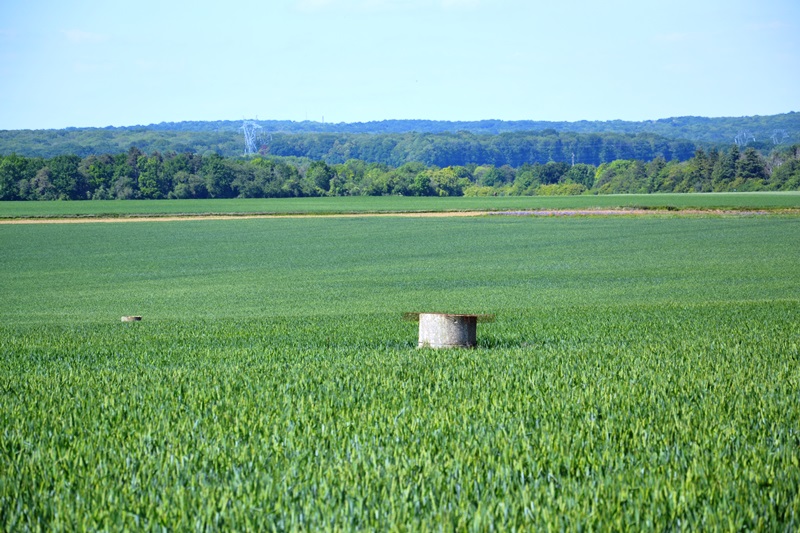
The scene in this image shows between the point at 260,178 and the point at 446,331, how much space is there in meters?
129

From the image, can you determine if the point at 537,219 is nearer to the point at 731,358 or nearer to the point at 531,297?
the point at 531,297

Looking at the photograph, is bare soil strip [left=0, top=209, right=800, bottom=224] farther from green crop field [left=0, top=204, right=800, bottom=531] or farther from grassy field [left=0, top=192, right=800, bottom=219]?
green crop field [left=0, top=204, right=800, bottom=531]

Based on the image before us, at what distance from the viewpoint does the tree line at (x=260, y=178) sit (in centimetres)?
12825

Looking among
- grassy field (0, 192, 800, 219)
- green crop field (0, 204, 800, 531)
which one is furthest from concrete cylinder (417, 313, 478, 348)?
grassy field (0, 192, 800, 219)

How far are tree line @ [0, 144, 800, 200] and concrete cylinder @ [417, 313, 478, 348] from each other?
400 ft

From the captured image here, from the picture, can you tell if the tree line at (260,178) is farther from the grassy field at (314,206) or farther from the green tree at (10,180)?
the grassy field at (314,206)

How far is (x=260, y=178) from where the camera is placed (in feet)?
461

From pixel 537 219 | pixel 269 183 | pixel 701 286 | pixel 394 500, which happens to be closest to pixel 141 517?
pixel 394 500

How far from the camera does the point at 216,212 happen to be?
9781 cm

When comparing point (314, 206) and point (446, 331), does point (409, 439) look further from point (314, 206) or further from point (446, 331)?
point (314, 206)

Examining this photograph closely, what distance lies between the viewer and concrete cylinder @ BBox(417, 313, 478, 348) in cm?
1398

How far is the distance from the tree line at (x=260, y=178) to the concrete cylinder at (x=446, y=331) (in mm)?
121883

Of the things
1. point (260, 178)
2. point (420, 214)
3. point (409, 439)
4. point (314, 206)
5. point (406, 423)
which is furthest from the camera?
point (260, 178)

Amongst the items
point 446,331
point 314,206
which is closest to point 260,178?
point 314,206
